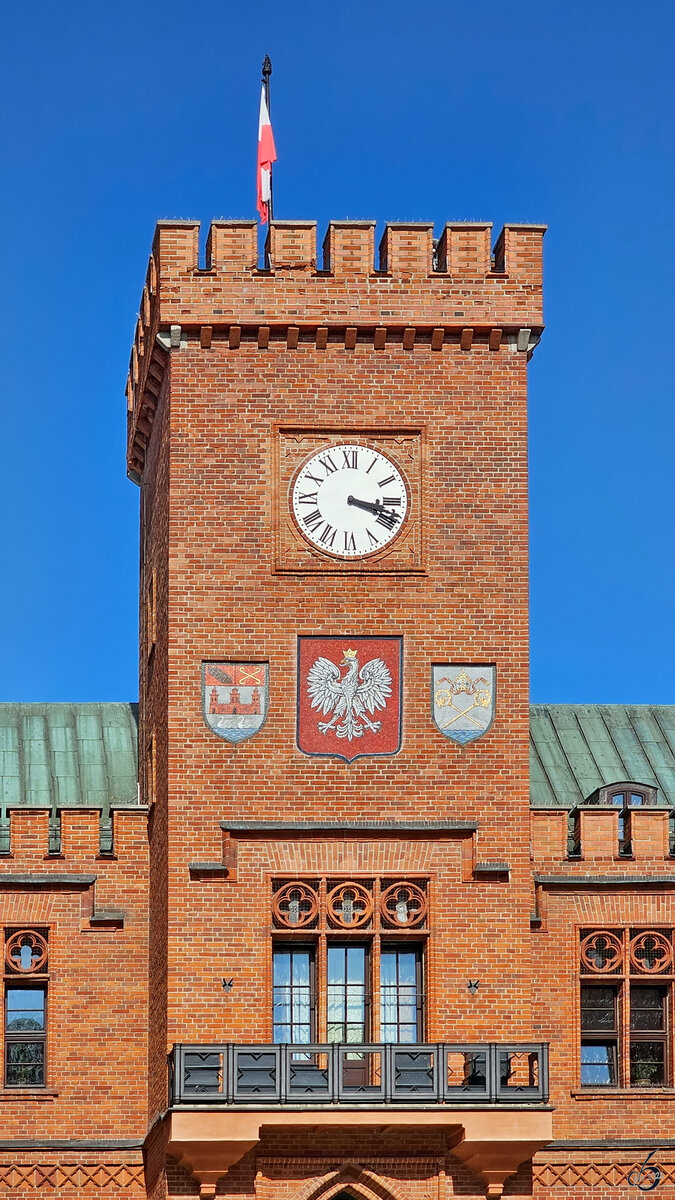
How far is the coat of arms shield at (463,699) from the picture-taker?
48.6 m

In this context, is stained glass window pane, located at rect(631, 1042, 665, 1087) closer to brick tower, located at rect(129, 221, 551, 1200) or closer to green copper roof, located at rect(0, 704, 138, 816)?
brick tower, located at rect(129, 221, 551, 1200)

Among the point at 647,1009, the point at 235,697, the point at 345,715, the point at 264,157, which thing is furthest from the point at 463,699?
the point at 264,157

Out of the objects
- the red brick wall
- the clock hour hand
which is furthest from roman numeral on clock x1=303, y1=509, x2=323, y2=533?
the red brick wall

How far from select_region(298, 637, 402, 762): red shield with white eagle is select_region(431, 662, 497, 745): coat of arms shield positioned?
0.70 metres

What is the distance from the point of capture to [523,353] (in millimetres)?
49812

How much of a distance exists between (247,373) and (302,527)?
9.30 ft

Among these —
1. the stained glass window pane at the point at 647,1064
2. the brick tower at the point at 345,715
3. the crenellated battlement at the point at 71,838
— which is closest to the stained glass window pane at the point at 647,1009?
the stained glass window pane at the point at 647,1064

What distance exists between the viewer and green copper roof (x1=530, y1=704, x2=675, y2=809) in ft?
182

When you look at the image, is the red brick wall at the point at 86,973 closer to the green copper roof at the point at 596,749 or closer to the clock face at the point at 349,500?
the clock face at the point at 349,500

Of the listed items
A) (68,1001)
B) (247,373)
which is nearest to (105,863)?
(68,1001)

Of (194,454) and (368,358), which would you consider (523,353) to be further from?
(194,454)

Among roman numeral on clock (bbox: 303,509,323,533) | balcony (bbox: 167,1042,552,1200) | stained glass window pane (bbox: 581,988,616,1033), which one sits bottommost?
balcony (bbox: 167,1042,552,1200)

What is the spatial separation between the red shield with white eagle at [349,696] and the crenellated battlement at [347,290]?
531 cm

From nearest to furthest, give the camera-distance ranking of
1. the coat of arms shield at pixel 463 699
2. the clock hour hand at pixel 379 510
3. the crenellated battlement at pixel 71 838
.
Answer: the coat of arms shield at pixel 463 699 < the clock hour hand at pixel 379 510 < the crenellated battlement at pixel 71 838
